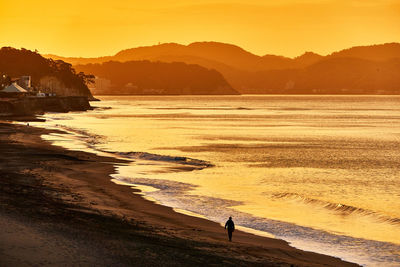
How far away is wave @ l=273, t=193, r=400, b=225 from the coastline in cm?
910

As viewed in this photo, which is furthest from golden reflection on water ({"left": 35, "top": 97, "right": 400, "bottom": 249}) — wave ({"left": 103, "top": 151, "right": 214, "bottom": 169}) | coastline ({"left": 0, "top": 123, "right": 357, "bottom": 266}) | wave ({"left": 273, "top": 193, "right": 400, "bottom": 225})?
coastline ({"left": 0, "top": 123, "right": 357, "bottom": 266})

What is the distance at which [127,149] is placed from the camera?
219 ft

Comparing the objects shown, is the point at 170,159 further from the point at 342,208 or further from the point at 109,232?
the point at 109,232

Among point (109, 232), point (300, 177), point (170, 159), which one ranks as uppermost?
point (109, 232)

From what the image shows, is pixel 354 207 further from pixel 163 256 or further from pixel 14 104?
pixel 14 104

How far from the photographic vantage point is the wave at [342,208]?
100 ft

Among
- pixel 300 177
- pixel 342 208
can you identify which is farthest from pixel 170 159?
pixel 342 208

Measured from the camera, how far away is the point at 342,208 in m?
33.3

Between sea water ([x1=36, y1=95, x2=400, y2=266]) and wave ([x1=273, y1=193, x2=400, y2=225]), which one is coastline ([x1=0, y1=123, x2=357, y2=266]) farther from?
wave ([x1=273, y1=193, x2=400, y2=225])

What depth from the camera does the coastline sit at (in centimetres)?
1822

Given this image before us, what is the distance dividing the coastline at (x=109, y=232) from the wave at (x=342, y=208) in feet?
29.9

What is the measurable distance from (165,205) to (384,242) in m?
12.0

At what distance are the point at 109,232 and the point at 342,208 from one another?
1663 centimetres

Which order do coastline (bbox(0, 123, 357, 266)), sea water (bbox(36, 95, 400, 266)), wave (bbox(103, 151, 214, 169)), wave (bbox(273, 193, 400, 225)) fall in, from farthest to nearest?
wave (bbox(103, 151, 214, 169))
wave (bbox(273, 193, 400, 225))
sea water (bbox(36, 95, 400, 266))
coastline (bbox(0, 123, 357, 266))
